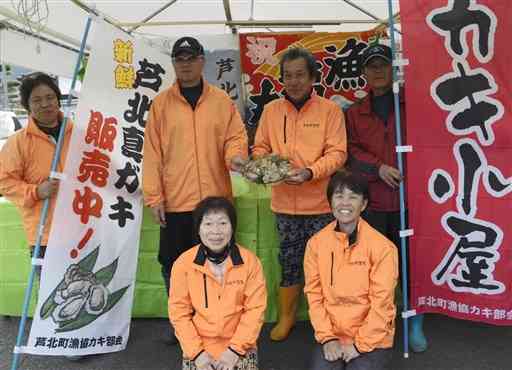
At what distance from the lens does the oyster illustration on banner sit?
2.96 m

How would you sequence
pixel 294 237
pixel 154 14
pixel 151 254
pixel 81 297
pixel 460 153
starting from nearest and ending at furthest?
pixel 460 153 < pixel 81 297 < pixel 294 237 < pixel 151 254 < pixel 154 14

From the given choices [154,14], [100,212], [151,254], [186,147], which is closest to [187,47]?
[186,147]

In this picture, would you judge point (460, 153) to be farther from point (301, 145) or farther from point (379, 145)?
point (301, 145)

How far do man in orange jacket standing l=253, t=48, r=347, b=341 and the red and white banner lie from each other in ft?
7.61

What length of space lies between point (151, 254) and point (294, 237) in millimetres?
1303

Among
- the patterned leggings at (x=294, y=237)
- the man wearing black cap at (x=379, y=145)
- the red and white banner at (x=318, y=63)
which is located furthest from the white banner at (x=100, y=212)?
the red and white banner at (x=318, y=63)

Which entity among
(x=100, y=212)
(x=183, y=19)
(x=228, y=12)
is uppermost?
(x=183, y=19)

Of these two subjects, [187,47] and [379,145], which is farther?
[379,145]

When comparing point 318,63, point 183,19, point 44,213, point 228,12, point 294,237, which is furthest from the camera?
point 183,19

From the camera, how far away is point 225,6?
5621 millimetres

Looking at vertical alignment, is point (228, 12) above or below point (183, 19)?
below

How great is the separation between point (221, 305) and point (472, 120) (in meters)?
1.92

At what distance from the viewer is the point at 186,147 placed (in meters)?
3.00

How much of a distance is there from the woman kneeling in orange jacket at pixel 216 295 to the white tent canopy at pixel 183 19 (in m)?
3.88
